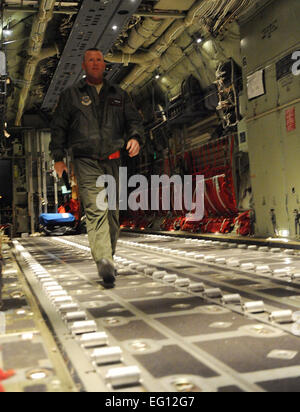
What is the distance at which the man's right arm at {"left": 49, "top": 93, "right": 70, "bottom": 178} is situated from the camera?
391cm

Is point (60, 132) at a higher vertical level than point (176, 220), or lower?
higher

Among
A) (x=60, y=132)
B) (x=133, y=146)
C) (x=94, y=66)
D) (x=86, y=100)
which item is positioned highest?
(x=94, y=66)

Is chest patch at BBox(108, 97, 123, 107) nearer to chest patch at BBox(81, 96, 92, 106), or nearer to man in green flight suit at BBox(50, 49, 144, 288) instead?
man in green flight suit at BBox(50, 49, 144, 288)

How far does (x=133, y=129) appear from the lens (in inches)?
159

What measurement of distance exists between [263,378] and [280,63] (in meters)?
6.33

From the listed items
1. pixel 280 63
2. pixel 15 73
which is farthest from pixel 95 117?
pixel 15 73

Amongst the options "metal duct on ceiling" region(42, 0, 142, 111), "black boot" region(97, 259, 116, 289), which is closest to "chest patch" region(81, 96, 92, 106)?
"black boot" region(97, 259, 116, 289)

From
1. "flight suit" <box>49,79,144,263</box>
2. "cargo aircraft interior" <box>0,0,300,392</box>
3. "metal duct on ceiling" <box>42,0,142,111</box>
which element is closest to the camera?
"cargo aircraft interior" <box>0,0,300,392</box>

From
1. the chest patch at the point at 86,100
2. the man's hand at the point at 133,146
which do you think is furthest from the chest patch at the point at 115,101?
the man's hand at the point at 133,146

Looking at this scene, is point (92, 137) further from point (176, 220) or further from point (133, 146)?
point (176, 220)

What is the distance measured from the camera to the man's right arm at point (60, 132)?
12.8 ft

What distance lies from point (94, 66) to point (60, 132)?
594 mm

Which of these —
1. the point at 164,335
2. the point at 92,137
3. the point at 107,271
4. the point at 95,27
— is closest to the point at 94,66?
the point at 92,137

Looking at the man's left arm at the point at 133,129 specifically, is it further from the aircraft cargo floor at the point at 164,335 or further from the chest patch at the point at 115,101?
the aircraft cargo floor at the point at 164,335
